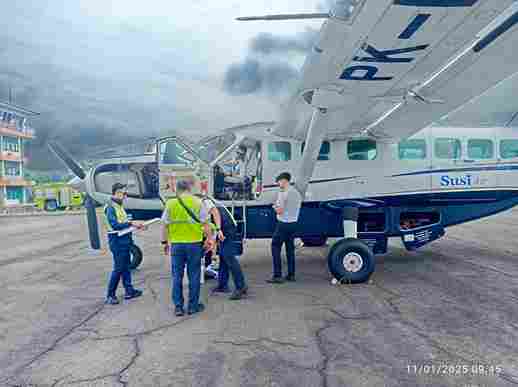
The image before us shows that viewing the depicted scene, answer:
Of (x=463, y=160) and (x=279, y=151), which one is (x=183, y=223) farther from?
(x=463, y=160)

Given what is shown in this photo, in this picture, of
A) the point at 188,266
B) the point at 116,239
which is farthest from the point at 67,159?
the point at 188,266

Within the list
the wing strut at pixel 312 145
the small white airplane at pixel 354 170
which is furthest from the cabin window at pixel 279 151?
the wing strut at pixel 312 145

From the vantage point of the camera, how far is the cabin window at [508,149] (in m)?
6.93

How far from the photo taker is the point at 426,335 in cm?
376

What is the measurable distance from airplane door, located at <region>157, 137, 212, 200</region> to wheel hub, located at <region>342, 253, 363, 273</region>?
8.42 feet

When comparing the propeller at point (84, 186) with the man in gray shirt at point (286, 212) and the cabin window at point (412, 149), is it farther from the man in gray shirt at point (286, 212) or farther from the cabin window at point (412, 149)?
the cabin window at point (412, 149)

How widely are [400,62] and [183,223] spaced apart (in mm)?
3061

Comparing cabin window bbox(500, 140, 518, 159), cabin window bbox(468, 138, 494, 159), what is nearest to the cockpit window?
cabin window bbox(468, 138, 494, 159)

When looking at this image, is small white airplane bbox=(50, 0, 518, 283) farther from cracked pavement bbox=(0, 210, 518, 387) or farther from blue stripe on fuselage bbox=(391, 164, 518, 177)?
cracked pavement bbox=(0, 210, 518, 387)

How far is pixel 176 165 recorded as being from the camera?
626 centimetres

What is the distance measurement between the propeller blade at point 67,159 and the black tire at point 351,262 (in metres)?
5.00

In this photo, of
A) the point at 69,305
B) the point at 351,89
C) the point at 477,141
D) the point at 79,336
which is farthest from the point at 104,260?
the point at 477,141

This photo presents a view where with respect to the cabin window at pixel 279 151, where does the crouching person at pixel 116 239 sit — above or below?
below

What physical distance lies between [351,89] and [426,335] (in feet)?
9.64
